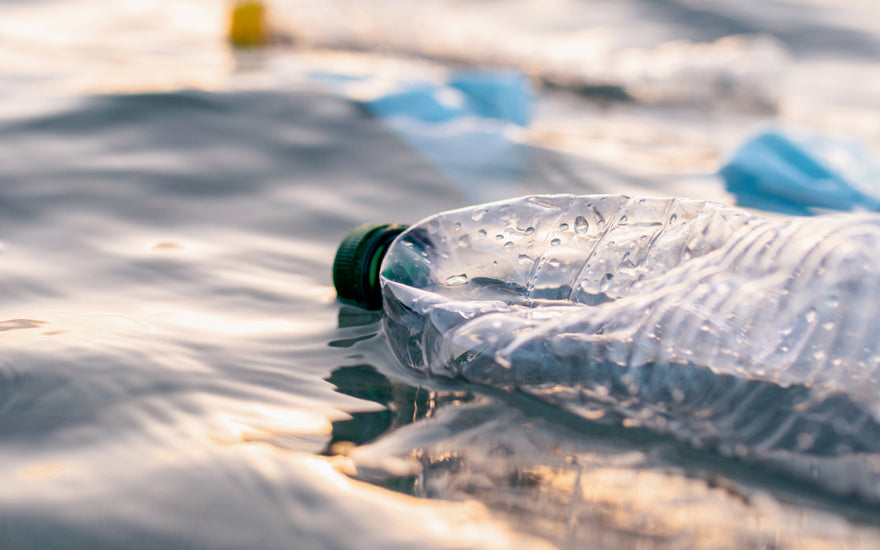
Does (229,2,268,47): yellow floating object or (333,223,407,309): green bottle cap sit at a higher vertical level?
(229,2,268,47): yellow floating object

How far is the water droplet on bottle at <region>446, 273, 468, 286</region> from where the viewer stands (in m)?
1.44

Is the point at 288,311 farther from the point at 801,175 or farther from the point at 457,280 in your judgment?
the point at 801,175

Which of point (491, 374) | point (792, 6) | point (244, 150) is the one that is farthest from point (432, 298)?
point (792, 6)

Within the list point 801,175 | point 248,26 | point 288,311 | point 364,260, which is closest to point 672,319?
point 364,260

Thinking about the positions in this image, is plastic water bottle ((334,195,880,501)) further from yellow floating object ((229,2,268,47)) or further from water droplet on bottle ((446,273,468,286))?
yellow floating object ((229,2,268,47))

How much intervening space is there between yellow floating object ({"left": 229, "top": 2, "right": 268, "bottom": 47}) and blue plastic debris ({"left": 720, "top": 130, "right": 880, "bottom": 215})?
318 centimetres

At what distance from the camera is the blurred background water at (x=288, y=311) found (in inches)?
37.8

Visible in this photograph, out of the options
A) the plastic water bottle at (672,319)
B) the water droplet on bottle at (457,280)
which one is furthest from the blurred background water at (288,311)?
the water droplet on bottle at (457,280)

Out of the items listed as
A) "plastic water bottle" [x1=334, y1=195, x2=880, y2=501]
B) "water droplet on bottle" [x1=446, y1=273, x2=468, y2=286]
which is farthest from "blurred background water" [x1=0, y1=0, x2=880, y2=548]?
"water droplet on bottle" [x1=446, y1=273, x2=468, y2=286]

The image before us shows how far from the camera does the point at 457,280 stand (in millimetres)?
1445

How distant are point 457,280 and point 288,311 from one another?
0.39m

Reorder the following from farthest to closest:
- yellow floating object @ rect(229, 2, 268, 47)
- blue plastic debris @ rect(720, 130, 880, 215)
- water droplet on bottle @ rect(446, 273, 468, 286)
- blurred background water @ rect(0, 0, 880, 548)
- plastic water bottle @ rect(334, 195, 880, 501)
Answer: yellow floating object @ rect(229, 2, 268, 47) < blue plastic debris @ rect(720, 130, 880, 215) < water droplet on bottle @ rect(446, 273, 468, 286) < plastic water bottle @ rect(334, 195, 880, 501) < blurred background water @ rect(0, 0, 880, 548)

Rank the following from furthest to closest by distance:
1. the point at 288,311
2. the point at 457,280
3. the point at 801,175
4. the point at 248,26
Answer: the point at 248,26 → the point at 801,175 → the point at 288,311 → the point at 457,280

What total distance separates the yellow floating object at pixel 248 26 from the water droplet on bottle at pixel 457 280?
149 inches
